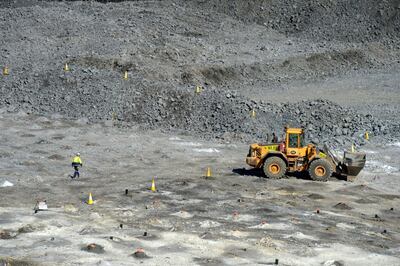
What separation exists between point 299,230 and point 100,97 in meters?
23.3

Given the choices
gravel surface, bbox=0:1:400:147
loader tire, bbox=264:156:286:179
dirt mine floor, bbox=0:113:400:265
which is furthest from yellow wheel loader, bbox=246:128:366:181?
gravel surface, bbox=0:1:400:147

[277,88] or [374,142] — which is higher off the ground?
[277,88]

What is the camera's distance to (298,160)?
30.9 m

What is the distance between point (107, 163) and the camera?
111ft

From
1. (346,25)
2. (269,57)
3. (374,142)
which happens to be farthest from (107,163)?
(346,25)

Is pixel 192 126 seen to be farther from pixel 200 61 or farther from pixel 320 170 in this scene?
pixel 200 61

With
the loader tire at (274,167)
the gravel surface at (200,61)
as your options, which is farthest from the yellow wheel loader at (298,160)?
the gravel surface at (200,61)

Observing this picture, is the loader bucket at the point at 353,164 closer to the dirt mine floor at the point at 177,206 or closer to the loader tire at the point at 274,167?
the dirt mine floor at the point at 177,206

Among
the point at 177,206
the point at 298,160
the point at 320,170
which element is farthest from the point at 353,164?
the point at 177,206

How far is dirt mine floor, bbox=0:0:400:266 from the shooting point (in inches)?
853

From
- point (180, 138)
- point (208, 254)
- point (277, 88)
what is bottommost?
point (208, 254)

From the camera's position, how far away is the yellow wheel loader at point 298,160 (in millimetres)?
30438

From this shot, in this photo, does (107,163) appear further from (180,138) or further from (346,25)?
(346,25)

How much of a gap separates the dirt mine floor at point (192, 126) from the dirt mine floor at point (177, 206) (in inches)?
3.4
